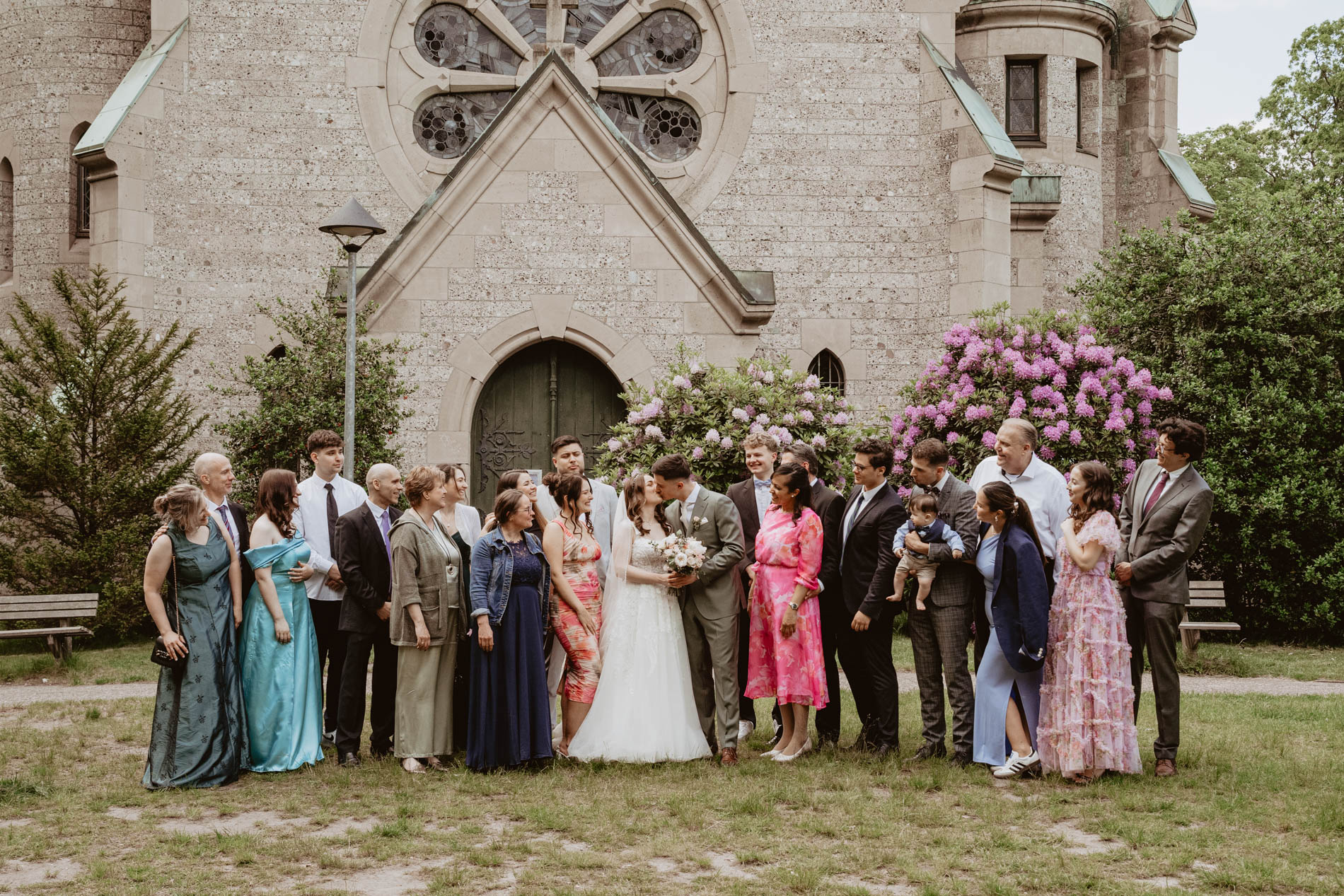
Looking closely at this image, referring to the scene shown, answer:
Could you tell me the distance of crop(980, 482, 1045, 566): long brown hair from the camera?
790 centimetres

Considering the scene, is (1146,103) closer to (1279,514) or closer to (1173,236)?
(1173,236)

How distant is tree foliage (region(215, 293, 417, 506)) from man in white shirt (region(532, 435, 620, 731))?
16.5 feet

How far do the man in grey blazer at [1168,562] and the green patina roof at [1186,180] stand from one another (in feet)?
45.0

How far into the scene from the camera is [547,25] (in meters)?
17.2

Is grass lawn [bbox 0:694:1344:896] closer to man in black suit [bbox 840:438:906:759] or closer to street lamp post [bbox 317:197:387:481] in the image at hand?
man in black suit [bbox 840:438:906:759]

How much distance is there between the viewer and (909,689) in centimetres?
1200

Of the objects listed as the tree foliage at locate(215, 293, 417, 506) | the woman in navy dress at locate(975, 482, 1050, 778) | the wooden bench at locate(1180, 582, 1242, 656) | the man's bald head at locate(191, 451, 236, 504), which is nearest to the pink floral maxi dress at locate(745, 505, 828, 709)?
the woman in navy dress at locate(975, 482, 1050, 778)

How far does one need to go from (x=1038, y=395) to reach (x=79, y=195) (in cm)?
1383

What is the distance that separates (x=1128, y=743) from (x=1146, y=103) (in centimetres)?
1587

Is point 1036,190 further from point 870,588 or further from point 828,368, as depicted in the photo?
point 870,588

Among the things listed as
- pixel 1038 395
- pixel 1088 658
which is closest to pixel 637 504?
pixel 1088 658

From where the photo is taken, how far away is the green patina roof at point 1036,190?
61.0ft

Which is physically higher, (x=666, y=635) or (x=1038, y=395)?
(x=1038, y=395)

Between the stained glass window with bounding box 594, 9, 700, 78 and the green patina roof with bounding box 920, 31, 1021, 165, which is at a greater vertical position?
the stained glass window with bounding box 594, 9, 700, 78
